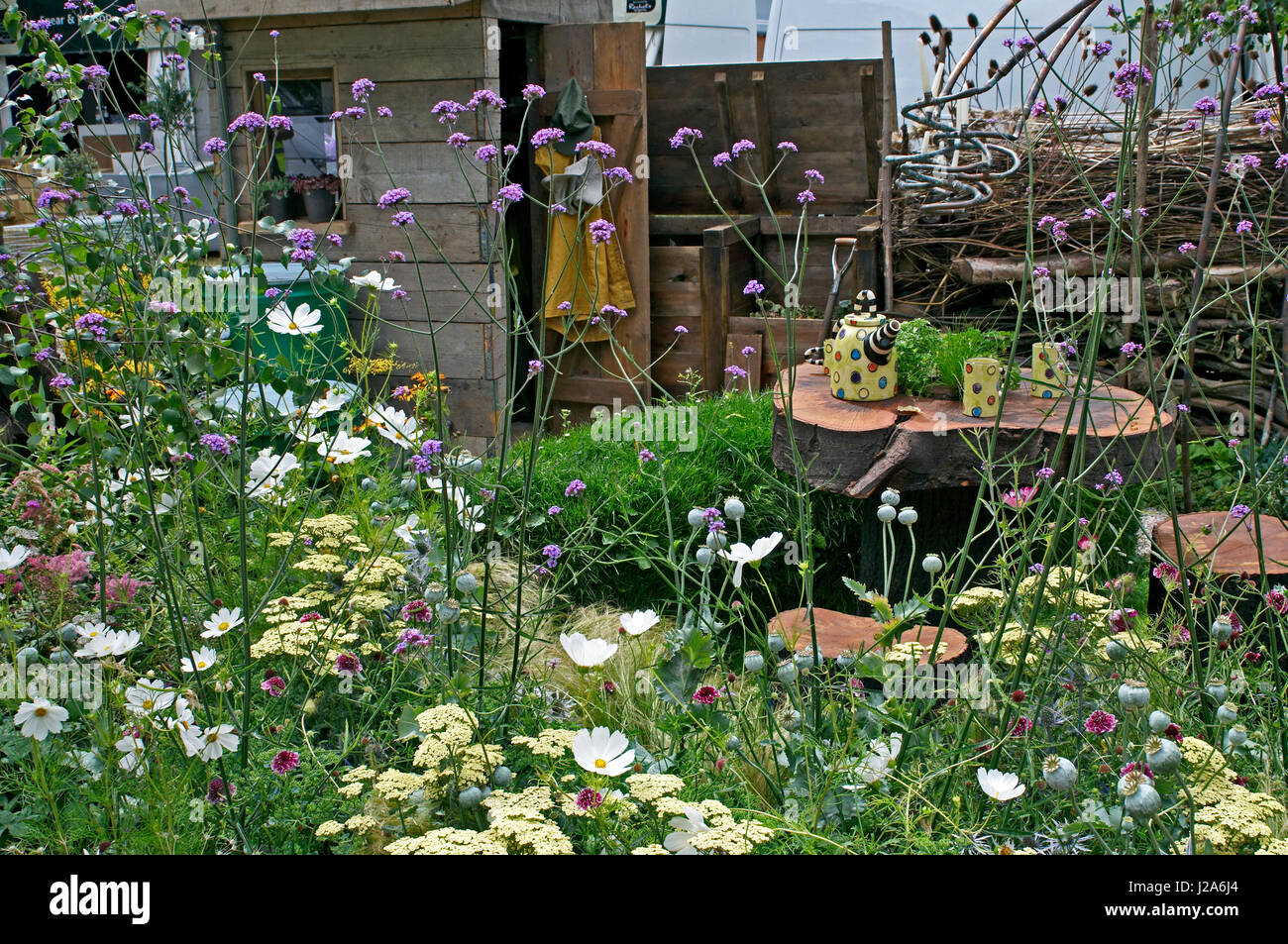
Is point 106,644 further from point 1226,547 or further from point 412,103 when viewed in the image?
point 412,103

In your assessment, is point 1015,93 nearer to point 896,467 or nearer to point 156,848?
point 896,467

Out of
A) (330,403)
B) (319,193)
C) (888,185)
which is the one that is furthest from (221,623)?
(319,193)

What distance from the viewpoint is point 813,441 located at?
3324 mm

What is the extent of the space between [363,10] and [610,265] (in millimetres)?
1681

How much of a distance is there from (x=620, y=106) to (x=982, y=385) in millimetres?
3151

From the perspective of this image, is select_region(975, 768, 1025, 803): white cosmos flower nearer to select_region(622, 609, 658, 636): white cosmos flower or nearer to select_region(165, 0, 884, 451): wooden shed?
select_region(622, 609, 658, 636): white cosmos flower

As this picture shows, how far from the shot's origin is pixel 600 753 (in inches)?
68.3

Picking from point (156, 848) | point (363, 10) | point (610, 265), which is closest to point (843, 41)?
point (610, 265)

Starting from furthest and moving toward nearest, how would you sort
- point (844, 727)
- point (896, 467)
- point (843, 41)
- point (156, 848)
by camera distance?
point (843, 41) → point (896, 467) → point (844, 727) → point (156, 848)

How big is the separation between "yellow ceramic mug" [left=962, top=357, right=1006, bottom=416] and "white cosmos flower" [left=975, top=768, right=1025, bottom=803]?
1.72 metres

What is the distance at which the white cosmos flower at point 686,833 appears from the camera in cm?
159

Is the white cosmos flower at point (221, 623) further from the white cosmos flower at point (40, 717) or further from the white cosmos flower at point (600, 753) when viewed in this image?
the white cosmos flower at point (600, 753)

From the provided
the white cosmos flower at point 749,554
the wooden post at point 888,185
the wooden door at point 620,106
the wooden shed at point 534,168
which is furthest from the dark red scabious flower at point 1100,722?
the wooden door at point 620,106

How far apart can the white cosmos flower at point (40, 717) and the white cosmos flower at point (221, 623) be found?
0.29m
